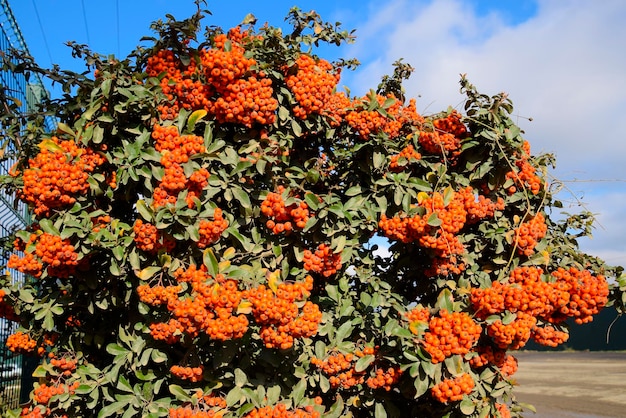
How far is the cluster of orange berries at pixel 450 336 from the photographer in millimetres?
2898

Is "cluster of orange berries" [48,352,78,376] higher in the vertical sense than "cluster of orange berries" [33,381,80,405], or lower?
higher

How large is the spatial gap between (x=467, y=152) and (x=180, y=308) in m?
2.01

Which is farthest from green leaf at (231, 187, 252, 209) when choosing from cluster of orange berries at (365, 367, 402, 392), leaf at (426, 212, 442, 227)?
cluster of orange berries at (365, 367, 402, 392)

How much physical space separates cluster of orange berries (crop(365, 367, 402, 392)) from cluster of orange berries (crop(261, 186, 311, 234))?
938 millimetres

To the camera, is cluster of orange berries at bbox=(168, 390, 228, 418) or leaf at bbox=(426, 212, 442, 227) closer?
cluster of orange berries at bbox=(168, 390, 228, 418)

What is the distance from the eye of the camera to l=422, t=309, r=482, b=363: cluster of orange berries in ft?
9.51

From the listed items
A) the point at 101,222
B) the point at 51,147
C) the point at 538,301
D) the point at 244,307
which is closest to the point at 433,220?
the point at 538,301

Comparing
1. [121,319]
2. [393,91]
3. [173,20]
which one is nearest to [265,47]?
[173,20]

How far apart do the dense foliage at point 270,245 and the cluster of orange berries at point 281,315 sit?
0.03 feet

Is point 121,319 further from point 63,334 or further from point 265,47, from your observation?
point 265,47

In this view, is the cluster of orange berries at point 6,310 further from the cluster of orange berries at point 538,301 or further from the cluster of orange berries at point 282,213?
the cluster of orange berries at point 538,301

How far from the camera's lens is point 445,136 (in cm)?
355

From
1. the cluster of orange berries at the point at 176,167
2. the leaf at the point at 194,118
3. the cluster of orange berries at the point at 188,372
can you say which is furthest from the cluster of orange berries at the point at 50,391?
the leaf at the point at 194,118

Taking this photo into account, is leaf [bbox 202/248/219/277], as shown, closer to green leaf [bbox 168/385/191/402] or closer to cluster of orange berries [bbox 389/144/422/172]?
green leaf [bbox 168/385/191/402]
